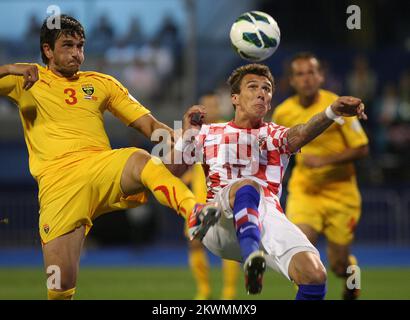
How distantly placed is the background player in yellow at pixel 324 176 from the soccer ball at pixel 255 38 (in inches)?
84.1

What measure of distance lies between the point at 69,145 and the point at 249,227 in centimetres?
184

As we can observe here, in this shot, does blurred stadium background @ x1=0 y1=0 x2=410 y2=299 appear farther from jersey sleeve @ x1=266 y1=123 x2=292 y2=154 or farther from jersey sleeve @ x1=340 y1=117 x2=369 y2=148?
jersey sleeve @ x1=266 y1=123 x2=292 y2=154

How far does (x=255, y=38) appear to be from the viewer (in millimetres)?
7316

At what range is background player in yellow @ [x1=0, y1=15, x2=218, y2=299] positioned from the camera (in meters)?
6.85

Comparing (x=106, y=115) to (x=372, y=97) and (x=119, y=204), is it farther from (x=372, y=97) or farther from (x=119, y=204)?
(x=119, y=204)

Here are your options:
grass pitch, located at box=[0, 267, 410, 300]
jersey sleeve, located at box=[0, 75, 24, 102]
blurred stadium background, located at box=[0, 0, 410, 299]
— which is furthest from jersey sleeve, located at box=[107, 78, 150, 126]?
blurred stadium background, located at box=[0, 0, 410, 299]

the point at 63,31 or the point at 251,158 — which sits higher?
the point at 63,31

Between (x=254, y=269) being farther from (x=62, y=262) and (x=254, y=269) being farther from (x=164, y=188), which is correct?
(x=62, y=262)

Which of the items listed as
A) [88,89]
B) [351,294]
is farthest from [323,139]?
[88,89]

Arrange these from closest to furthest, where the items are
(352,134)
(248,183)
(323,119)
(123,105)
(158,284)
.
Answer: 1. (248,183)
2. (323,119)
3. (123,105)
4. (352,134)
5. (158,284)

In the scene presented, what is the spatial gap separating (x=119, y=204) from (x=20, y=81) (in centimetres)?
133

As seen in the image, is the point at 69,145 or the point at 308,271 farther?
the point at 69,145

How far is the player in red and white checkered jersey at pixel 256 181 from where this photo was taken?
616 cm

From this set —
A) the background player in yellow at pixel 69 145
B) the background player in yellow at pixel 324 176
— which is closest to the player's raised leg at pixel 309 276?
the background player in yellow at pixel 69 145
